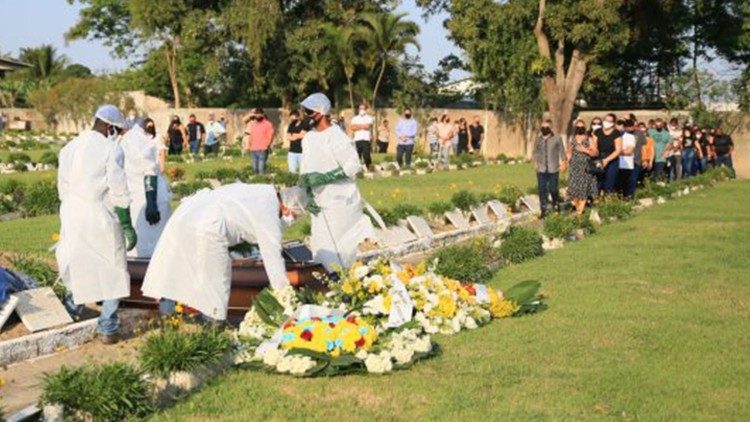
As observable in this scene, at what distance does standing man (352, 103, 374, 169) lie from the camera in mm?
25594

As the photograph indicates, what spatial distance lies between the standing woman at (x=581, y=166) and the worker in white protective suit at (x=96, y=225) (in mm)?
11216

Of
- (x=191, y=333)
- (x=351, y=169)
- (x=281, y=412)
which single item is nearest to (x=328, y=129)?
(x=351, y=169)

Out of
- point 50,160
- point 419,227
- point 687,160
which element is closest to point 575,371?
point 419,227

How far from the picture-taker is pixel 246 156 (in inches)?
1387

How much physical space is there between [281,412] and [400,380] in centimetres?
108

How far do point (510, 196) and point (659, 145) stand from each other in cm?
752

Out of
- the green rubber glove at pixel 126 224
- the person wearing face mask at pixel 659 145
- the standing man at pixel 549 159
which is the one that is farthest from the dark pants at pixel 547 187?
the green rubber glove at pixel 126 224

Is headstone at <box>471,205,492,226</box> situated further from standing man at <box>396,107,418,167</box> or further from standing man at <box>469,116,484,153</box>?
standing man at <box>469,116,484,153</box>

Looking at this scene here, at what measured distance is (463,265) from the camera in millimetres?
11336

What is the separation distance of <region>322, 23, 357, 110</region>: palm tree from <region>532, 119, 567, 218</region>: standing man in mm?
26245

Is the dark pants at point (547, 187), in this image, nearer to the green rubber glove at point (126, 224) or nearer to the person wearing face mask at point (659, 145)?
the person wearing face mask at point (659, 145)

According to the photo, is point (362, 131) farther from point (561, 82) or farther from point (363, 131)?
point (561, 82)

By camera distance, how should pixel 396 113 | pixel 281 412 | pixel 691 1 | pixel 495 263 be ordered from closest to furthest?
pixel 281 412 < pixel 495 263 < pixel 691 1 < pixel 396 113

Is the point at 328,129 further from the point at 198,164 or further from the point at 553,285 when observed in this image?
the point at 198,164
